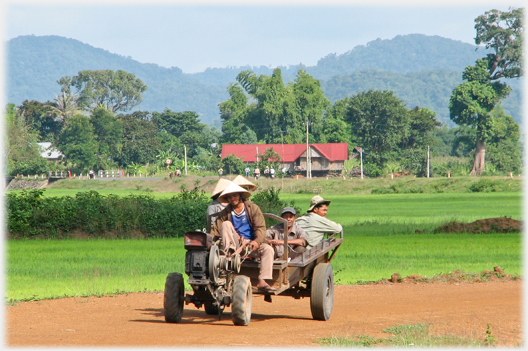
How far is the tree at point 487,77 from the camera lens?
3627 inches

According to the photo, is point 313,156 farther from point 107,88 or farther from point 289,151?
point 107,88

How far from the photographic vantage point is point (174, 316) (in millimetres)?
9297

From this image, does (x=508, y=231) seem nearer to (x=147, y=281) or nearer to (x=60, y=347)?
(x=147, y=281)

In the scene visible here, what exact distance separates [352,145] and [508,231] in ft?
254

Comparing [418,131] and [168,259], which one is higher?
[418,131]

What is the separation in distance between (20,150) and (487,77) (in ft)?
216

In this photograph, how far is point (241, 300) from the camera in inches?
349

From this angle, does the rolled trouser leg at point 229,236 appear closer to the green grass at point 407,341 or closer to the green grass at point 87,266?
the green grass at point 407,341

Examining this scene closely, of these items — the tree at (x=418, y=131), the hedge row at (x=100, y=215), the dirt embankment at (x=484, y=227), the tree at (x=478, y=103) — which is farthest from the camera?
the tree at (x=418, y=131)

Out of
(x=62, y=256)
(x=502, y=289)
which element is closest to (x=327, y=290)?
(x=502, y=289)

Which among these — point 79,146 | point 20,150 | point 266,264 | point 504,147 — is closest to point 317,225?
point 266,264

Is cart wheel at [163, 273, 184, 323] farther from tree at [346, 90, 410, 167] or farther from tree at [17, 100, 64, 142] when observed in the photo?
tree at [17, 100, 64, 142]

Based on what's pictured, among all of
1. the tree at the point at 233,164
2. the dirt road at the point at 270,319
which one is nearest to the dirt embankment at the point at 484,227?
the dirt road at the point at 270,319

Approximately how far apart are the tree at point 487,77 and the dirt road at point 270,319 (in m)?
82.2
